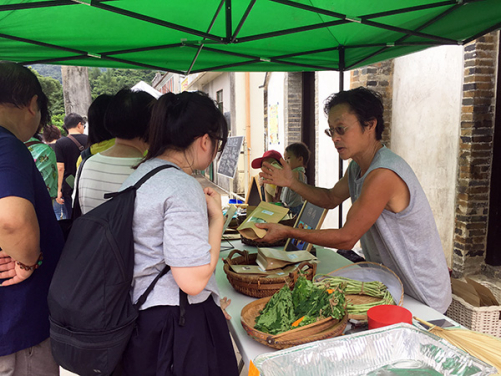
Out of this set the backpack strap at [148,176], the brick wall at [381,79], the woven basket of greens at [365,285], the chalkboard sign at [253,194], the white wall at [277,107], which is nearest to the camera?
the backpack strap at [148,176]

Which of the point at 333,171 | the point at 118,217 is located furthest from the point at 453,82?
the point at 118,217

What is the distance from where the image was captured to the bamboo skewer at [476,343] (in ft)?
4.04

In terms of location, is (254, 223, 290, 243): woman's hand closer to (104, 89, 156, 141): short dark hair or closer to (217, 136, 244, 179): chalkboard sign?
(104, 89, 156, 141): short dark hair

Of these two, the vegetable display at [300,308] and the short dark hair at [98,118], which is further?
the short dark hair at [98,118]

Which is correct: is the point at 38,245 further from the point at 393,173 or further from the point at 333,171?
the point at 333,171

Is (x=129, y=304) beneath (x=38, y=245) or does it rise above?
beneath

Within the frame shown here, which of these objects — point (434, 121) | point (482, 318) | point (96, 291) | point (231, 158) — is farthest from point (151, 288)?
point (231, 158)

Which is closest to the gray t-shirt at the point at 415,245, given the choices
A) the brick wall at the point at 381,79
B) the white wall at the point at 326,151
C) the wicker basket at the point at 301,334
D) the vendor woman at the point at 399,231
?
the vendor woman at the point at 399,231

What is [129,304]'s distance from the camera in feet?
4.17

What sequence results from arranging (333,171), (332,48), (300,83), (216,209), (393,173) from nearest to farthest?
1. (216,209)
2. (393,173)
3. (332,48)
4. (333,171)
5. (300,83)

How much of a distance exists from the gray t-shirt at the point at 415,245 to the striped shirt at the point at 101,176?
133cm

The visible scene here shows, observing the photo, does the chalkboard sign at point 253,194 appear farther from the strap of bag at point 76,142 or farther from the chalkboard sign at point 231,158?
the strap of bag at point 76,142

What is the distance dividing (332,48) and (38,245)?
2.89m

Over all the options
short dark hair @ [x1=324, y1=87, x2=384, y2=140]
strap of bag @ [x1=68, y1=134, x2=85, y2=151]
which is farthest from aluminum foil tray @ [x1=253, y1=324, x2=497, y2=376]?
strap of bag @ [x1=68, y1=134, x2=85, y2=151]
